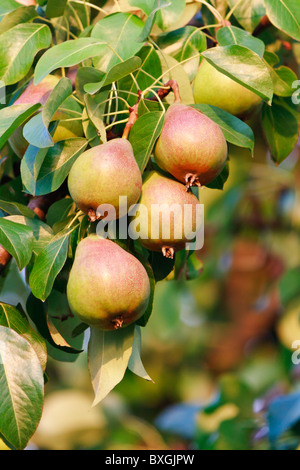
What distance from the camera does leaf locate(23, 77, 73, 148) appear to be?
76 centimetres

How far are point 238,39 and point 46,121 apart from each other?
35cm

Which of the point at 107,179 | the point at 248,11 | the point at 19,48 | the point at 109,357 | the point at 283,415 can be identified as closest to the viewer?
the point at 107,179

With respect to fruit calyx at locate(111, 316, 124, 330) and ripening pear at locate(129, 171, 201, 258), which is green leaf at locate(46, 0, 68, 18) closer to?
ripening pear at locate(129, 171, 201, 258)

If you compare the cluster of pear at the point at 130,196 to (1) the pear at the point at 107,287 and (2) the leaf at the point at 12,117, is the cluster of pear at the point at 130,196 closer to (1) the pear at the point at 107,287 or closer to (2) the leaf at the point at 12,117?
(1) the pear at the point at 107,287

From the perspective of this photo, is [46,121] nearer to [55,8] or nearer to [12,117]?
[12,117]

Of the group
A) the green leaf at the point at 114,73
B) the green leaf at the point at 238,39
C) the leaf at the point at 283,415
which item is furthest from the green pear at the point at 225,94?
the leaf at the point at 283,415

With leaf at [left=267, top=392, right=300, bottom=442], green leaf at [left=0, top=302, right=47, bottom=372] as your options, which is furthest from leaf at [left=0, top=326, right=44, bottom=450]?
leaf at [left=267, top=392, right=300, bottom=442]

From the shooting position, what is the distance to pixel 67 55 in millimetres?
811

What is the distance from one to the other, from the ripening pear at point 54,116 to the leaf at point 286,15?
13.8 inches

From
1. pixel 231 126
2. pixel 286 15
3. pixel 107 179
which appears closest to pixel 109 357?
pixel 107 179

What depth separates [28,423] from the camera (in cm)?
77
